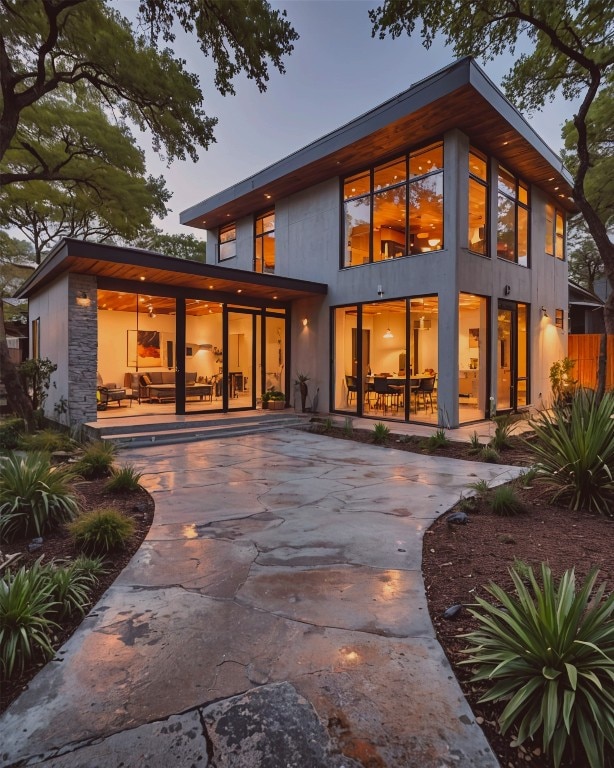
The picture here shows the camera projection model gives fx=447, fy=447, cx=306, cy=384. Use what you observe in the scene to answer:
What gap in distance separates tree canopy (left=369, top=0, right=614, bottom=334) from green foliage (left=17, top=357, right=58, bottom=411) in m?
8.75

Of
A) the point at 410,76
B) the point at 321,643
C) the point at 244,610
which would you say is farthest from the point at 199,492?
the point at 410,76

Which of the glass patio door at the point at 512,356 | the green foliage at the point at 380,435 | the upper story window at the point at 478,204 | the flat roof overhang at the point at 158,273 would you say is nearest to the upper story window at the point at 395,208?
the upper story window at the point at 478,204

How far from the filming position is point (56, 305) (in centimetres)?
1018

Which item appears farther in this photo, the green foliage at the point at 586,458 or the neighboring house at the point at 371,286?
the neighboring house at the point at 371,286

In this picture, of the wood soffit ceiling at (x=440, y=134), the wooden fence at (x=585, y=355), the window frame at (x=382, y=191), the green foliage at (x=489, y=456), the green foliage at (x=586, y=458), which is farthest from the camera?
the wooden fence at (x=585, y=355)

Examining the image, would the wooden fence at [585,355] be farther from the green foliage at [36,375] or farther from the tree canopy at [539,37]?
the green foliage at [36,375]

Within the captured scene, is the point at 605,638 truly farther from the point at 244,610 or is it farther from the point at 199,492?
the point at 199,492

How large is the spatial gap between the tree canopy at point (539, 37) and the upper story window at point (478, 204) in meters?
1.71

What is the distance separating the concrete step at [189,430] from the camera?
8.40m

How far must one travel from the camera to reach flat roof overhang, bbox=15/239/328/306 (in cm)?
809

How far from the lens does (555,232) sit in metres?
14.0

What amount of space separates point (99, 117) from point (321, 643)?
510 inches

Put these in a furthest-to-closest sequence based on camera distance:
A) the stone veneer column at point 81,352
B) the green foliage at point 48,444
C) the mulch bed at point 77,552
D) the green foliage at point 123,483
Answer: the stone veneer column at point 81,352 < the green foliage at point 48,444 < the green foliage at point 123,483 < the mulch bed at point 77,552

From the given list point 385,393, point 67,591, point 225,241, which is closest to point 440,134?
point 385,393
